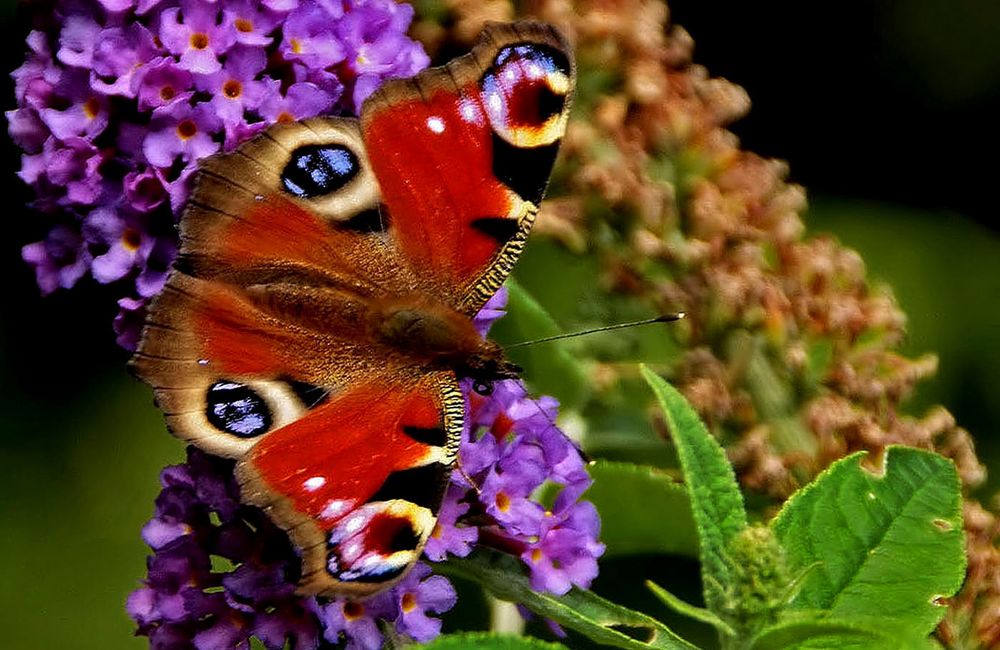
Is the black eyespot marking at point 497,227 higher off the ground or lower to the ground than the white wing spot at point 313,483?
higher

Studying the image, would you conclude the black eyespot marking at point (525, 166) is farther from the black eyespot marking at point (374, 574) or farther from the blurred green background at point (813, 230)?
Result: the blurred green background at point (813, 230)

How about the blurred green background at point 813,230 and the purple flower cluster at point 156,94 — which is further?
the blurred green background at point 813,230

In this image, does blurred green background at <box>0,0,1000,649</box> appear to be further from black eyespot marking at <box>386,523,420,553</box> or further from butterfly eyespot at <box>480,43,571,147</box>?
black eyespot marking at <box>386,523,420,553</box>

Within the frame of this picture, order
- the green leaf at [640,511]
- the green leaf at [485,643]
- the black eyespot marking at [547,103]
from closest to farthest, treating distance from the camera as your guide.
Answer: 1. the green leaf at [485,643]
2. the black eyespot marking at [547,103]
3. the green leaf at [640,511]

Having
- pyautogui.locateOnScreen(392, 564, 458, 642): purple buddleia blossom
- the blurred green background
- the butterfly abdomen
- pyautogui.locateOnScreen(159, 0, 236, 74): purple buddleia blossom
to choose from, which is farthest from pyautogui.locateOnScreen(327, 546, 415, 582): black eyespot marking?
the blurred green background

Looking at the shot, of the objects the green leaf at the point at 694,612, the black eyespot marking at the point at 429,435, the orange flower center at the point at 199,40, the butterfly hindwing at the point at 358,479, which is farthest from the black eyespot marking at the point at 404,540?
the orange flower center at the point at 199,40

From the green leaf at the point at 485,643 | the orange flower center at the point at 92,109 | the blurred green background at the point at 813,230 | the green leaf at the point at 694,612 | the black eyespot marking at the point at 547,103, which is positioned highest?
the black eyespot marking at the point at 547,103

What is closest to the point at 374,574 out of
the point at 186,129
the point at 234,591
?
the point at 234,591

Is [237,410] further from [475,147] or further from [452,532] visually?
[475,147]
